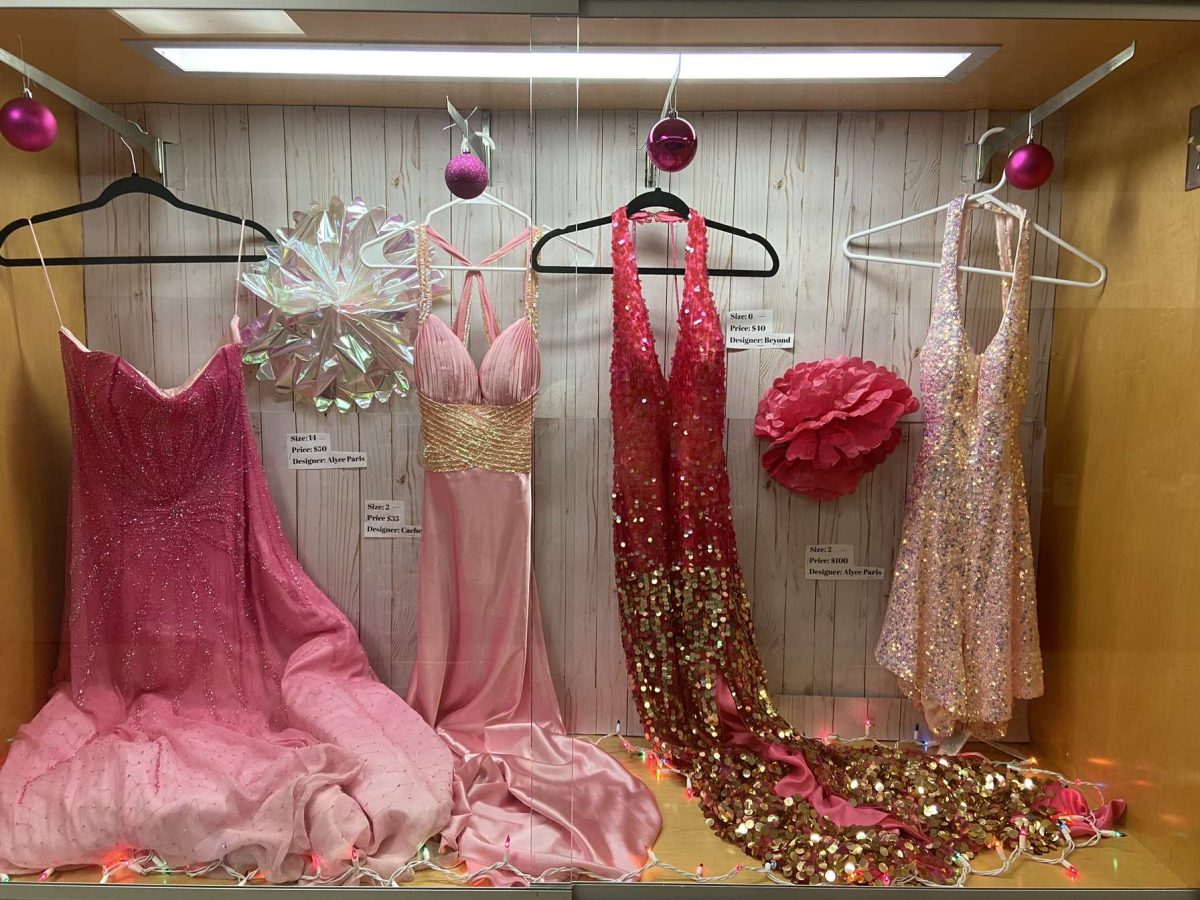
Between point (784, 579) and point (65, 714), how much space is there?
1267 millimetres

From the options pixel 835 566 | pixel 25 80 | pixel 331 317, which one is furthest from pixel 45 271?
pixel 835 566

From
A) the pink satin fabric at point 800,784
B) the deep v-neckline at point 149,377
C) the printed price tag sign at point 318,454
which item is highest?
the deep v-neckline at point 149,377

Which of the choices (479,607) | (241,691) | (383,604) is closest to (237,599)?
(241,691)

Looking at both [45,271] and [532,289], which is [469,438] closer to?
[532,289]

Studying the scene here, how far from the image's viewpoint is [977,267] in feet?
4.69

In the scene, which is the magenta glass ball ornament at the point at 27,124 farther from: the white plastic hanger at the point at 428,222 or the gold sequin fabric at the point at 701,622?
the gold sequin fabric at the point at 701,622

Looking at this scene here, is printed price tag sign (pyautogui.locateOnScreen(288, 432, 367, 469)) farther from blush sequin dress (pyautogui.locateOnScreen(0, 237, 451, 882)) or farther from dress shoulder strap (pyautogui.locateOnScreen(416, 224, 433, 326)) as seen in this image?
dress shoulder strap (pyautogui.locateOnScreen(416, 224, 433, 326))

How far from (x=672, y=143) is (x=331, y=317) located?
626mm

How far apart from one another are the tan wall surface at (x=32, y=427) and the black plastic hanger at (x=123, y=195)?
1 cm

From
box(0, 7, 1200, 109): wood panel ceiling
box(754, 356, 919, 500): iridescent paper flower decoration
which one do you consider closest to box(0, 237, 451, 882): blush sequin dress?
box(0, 7, 1200, 109): wood panel ceiling

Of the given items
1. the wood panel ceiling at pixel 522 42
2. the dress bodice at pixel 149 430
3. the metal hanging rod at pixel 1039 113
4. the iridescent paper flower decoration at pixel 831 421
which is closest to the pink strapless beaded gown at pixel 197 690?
the dress bodice at pixel 149 430

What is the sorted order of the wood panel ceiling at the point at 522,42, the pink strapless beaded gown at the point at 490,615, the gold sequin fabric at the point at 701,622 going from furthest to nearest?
the gold sequin fabric at the point at 701,622 → the pink strapless beaded gown at the point at 490,615 → the wood panel ceiling at the point at 522,42

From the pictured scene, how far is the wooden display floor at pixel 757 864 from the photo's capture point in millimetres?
1206

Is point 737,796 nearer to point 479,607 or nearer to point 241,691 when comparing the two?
point 479,607
